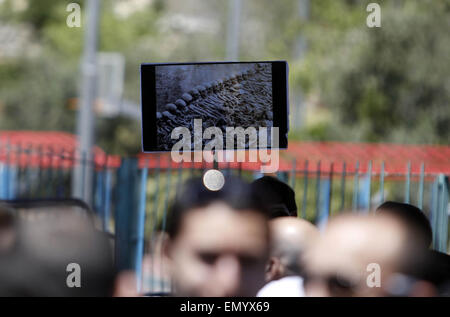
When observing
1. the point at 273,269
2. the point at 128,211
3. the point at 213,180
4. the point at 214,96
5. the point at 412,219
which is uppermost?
the point at 214,96

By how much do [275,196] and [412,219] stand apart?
0.32 metres

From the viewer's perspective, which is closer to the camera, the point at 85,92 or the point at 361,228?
the point at 361,228

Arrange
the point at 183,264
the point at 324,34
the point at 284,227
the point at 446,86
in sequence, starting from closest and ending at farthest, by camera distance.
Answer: the point at 183,264
the point at 284,227
the point at 446,86
the point at 324,34

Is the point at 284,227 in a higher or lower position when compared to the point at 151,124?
lower

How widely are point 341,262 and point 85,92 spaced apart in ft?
29.3

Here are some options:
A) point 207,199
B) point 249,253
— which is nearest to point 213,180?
point 207,199

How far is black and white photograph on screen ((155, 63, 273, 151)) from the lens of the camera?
5.57 feet

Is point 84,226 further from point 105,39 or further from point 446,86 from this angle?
point 105,39

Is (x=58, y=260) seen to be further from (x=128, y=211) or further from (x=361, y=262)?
(x=128, y=211)

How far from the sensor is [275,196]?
1741 mm

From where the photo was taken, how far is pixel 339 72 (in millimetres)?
15375

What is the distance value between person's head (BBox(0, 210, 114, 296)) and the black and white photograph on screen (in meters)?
0.28

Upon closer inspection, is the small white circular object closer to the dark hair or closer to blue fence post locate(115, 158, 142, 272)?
the dark hair
